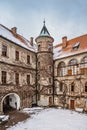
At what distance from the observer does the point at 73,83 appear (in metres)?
22.1

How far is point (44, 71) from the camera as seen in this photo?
23859mm

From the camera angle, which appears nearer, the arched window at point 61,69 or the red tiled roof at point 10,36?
the red tiled roof at point 10,36

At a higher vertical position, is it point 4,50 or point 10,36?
point 10,36

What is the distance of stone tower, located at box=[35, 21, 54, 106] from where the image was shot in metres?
23.5

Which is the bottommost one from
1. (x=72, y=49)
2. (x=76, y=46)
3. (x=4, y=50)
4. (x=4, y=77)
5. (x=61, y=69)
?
(x=4, y=77)

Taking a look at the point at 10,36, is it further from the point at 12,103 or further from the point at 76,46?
the point at 76,46

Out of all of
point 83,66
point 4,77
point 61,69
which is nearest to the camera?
point 4,77

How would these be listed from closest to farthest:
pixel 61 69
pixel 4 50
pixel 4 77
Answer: pixel 4 77
pixel 4 50
pixel 61 69

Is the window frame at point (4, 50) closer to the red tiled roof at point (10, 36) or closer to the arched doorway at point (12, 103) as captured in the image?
the red tiled roof at point (10, 36)

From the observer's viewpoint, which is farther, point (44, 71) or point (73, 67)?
point (44, 71)

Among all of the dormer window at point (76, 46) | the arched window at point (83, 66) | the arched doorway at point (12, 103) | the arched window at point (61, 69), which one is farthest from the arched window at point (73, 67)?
the arched doorway at point (12, 103)

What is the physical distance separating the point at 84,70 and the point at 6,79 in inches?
458

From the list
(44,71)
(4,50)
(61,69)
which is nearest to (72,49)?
(61,69)

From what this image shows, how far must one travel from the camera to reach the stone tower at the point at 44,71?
2353 cm
